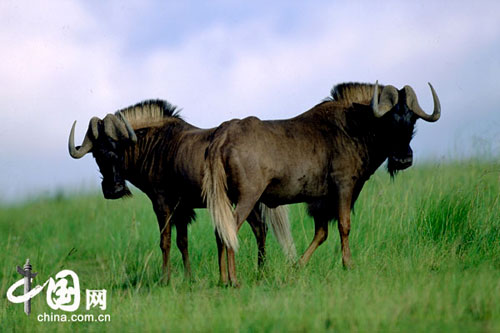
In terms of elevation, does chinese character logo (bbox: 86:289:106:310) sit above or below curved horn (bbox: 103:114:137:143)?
below

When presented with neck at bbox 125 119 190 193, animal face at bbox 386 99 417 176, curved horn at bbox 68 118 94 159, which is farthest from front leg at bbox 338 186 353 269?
curved horn at bbox 68 118 94 159

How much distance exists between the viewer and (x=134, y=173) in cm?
780

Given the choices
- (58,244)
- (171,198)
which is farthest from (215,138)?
(58,244)

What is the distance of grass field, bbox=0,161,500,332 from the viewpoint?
4621 millimetres

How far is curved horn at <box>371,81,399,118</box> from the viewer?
259 inches

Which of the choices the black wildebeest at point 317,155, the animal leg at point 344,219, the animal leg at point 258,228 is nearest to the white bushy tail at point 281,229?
the animal leg at point 258,228

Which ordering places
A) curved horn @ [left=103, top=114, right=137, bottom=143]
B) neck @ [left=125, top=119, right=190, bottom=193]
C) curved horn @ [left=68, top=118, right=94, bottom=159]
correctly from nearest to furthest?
neck @ [left=125, top=119, right=190, bottom=193] → curved horn @ [left=103, top=114, right=137, bottom=143] → curved horn @ [left=68, top=118, right=94, bottom=159]

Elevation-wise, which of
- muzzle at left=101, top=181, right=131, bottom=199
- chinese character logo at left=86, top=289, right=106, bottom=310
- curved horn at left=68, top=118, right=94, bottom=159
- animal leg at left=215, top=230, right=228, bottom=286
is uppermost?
curved horn at left=68, top=118, right=94, bottom=159

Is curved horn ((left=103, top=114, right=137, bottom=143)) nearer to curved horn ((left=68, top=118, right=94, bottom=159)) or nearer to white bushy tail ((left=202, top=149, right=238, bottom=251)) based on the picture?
curved horn ((left=68, top=118, right=94, bottom=159))

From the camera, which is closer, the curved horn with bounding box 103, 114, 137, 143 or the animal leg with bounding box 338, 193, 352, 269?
the animal leg with bounding box 338, 193, 352, 269

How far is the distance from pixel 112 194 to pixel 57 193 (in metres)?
7.73

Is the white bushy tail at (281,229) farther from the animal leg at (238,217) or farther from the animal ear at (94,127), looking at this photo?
the animal ear at (94,127)

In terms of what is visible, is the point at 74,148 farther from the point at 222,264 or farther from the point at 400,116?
the point at 400,116

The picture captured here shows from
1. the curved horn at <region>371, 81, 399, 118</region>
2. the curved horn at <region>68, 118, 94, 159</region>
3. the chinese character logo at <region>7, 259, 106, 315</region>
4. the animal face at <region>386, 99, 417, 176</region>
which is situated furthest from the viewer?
the curved horn at <region>68, 118, 94, 159</region>
